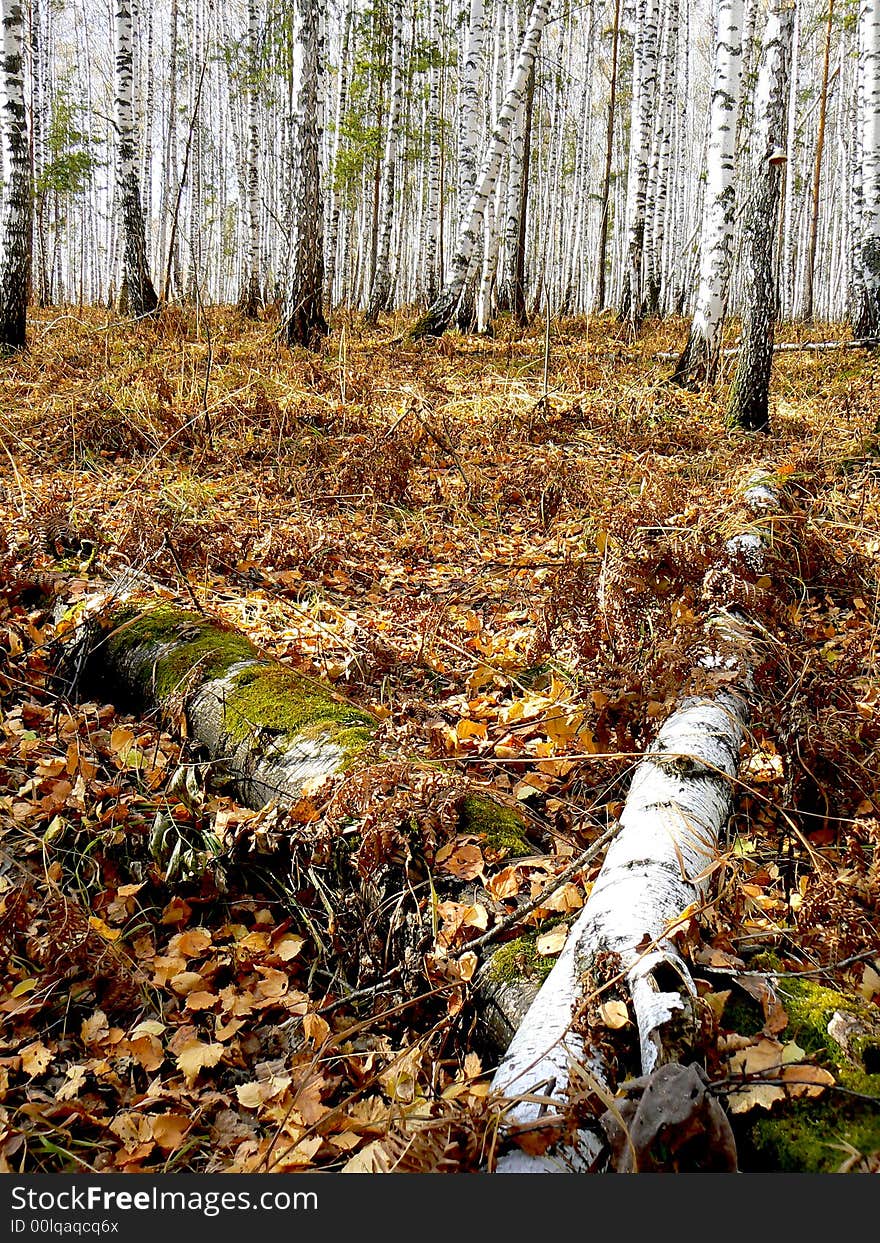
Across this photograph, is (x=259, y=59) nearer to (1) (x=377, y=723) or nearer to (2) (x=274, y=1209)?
(1) (x=377, y=723)

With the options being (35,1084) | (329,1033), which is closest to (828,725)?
(329,1033)

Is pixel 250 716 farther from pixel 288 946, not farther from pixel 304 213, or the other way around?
pixel 304 213

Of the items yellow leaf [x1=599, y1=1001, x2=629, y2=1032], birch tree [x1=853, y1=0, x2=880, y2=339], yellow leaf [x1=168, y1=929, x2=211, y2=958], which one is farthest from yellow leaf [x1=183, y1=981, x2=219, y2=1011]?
birch tree [x1=853, y1=0, x2=880, y2=339]

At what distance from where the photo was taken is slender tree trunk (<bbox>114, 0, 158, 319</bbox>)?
1131 centimetres

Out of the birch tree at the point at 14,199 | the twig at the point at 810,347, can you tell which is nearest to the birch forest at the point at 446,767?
the twig at the point at 810,347

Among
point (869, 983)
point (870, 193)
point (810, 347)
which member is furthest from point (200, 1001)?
point (870, 193)

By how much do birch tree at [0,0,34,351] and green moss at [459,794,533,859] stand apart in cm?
901

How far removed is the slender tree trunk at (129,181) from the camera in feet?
37.1

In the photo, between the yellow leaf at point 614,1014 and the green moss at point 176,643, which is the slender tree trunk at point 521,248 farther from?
the yellow leaf at point 614,1014

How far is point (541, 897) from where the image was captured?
2129 mm

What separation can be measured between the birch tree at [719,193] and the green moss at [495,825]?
6.94m

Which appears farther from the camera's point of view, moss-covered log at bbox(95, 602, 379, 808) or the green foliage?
the green foliage

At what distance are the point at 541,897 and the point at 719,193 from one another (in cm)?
810

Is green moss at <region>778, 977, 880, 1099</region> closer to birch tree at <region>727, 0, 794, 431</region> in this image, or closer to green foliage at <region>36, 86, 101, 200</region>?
birch tree at <region>727, 0, 794, 431</region>
